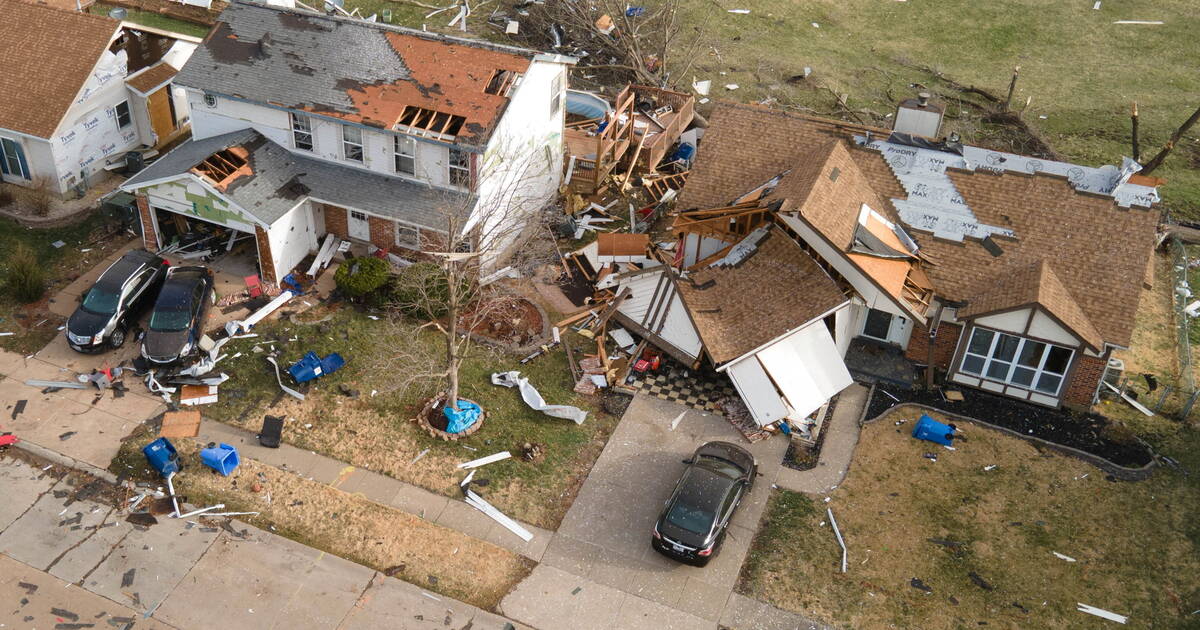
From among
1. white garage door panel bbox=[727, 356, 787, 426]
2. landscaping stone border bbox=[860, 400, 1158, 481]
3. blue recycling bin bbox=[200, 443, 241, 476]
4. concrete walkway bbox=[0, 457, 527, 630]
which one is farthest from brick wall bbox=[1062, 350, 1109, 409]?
blue recycling bin bbox=[200, 443, 241, 476]

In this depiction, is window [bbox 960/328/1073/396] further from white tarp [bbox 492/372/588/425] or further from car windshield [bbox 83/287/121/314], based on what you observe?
A: car windshield [bbox 83/287/121/314]

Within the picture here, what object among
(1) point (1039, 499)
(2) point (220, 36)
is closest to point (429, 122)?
(2) point (220, 36)

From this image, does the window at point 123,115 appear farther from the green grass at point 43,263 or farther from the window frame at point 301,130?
the window frame at point 301,130

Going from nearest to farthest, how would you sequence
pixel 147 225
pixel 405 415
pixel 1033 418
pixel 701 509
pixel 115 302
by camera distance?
pixel 701 509 → pixel 405 415 → pixel 1033 418 → pixel 115 302 → pixel 147 225

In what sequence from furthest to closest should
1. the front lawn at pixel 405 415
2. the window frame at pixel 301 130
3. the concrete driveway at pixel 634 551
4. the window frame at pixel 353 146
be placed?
the window frame at pixel 301 130, the window frame at pixel 353 146, the front lawn at pixel 405 415, the concrete driveway at pixel 634 551

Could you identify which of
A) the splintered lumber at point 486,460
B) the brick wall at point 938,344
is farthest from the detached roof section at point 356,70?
Result: the brick wall at point 938,344

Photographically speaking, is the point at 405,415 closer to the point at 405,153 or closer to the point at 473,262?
the point at 473,262

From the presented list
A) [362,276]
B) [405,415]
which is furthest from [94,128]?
[405,415]
